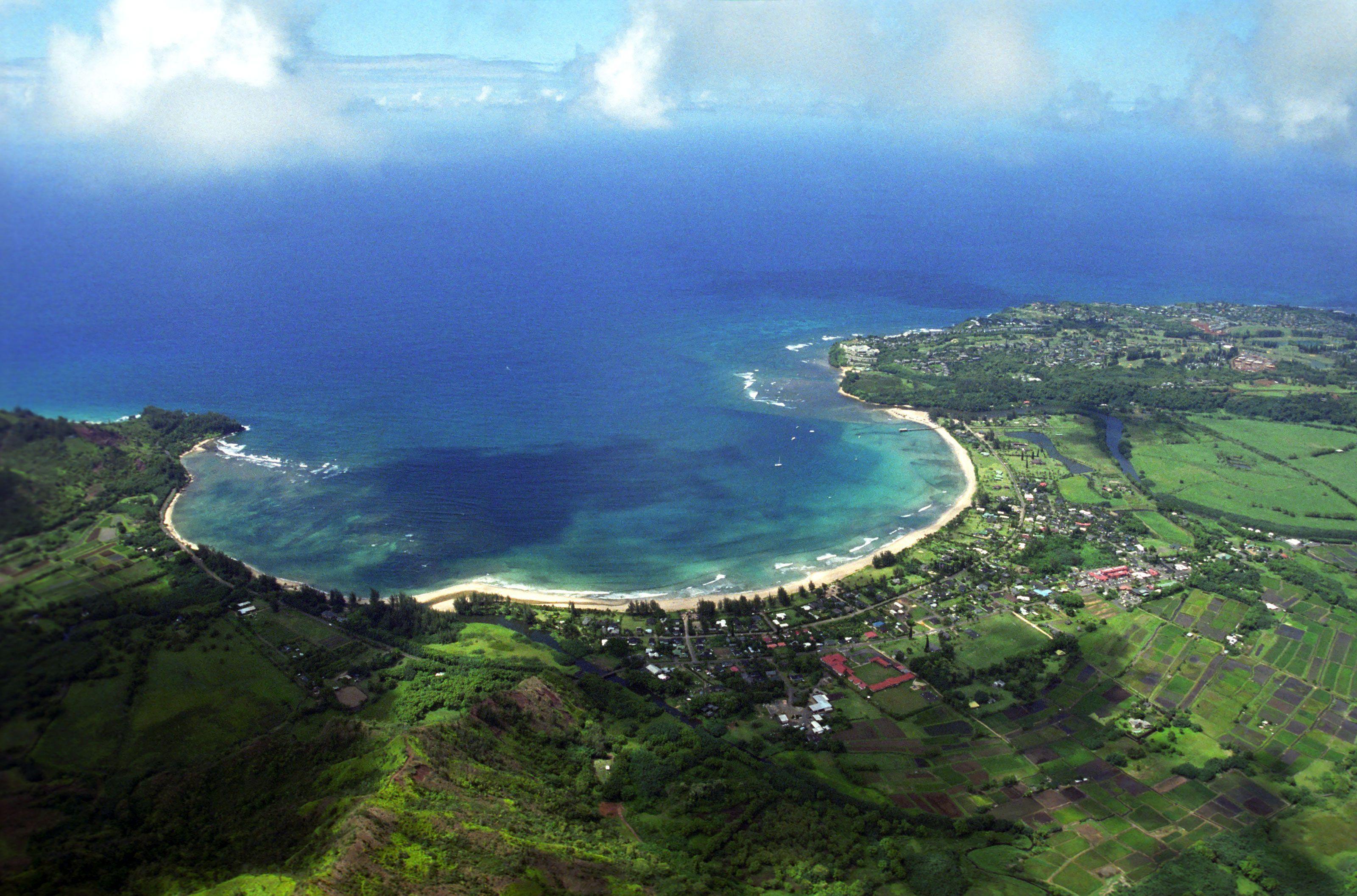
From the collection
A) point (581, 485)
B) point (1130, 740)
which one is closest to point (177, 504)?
point (581, 485)

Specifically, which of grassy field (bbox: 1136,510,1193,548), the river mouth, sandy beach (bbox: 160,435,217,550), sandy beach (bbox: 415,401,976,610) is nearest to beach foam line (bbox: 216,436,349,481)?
the river mouth

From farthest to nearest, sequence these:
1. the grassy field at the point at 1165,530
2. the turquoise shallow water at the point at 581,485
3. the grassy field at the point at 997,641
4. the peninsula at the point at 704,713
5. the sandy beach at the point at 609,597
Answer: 1. the grassy field at the point at 1165,530
2. the turquoise shallow water at the point at 581,485
3. the sandy beach at the point at 609,597
4. the grassy field at the point at 997,641
5. the peninsula at the point at 704,713

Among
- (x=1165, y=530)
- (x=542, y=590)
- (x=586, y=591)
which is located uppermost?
(x=1165, y=530)

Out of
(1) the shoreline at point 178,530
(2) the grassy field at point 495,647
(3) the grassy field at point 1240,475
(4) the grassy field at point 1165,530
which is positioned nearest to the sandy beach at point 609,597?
(2) the grassy field at point 495,647

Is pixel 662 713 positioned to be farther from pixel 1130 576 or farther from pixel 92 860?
pixel 1130 576

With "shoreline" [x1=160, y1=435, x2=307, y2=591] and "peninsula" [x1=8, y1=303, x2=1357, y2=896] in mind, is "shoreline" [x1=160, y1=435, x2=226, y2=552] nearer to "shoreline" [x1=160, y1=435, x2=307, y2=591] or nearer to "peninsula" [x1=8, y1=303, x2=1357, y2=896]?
"shoreline" [x1=160, y1=435, x2=307, y2=591]

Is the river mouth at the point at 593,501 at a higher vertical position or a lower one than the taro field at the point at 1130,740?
higher

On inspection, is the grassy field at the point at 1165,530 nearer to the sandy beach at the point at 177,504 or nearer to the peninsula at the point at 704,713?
the peninsula at the point at 704,713

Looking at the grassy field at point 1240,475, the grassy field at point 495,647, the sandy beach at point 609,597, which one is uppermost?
the grassy field at point 1240,475

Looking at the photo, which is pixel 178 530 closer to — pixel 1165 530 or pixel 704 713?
pixel 704 713
